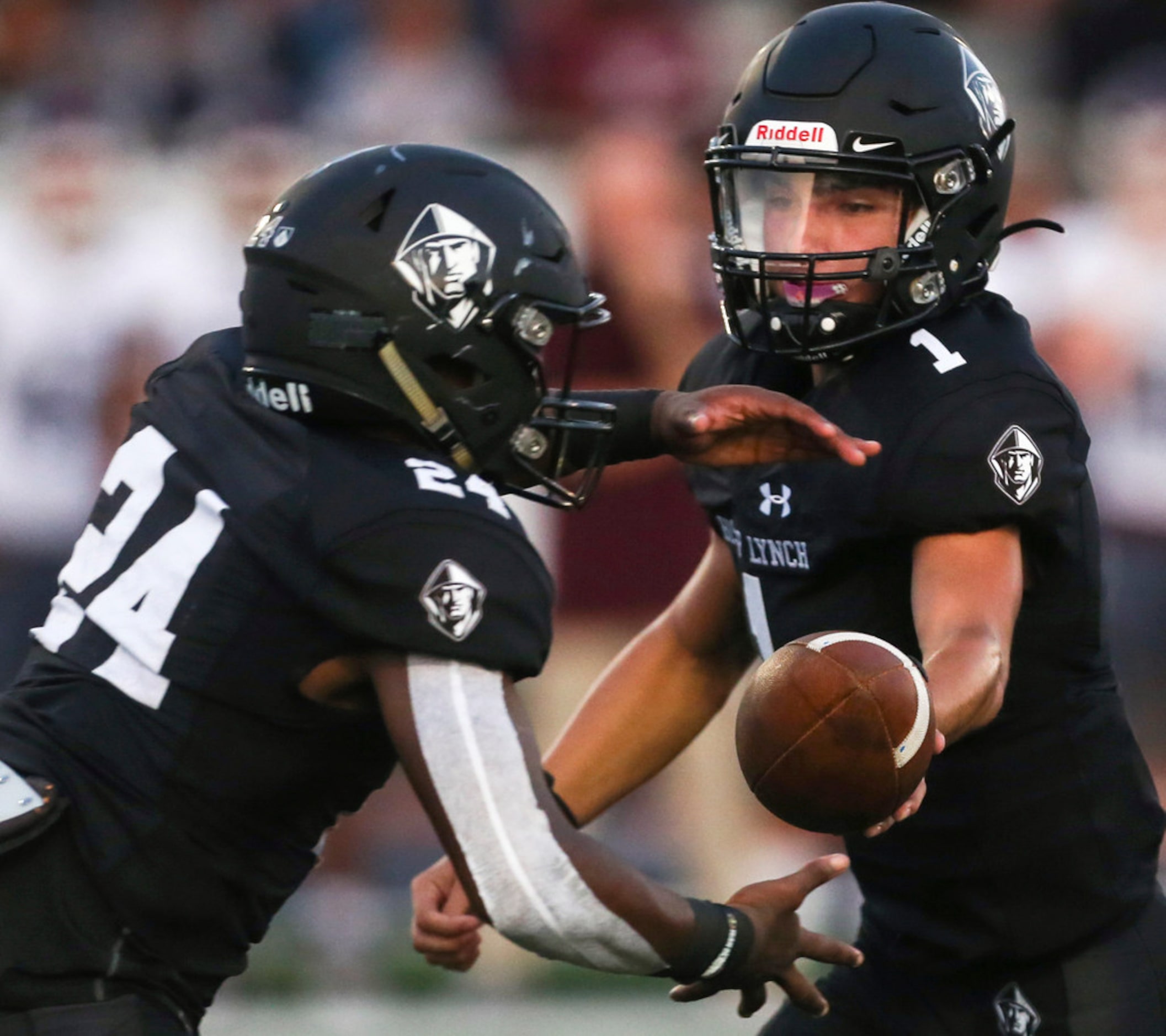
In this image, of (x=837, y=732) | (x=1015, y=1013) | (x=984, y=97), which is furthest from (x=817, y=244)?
(x=1015, y=1013)

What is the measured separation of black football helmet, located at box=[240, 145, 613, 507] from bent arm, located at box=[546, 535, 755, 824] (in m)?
0.81

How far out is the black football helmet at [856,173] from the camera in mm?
3115

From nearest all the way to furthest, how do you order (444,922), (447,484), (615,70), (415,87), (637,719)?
(447,484) < (444,922) < (637,719) < (615,70) < (415,87)

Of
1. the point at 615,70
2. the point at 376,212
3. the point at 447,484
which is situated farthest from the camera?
the point at 615,70

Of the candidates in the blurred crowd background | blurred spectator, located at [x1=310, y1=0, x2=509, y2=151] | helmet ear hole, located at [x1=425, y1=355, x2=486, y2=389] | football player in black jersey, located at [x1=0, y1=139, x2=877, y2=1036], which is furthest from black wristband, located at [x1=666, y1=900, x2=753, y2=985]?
blurred spectator, located at [x1=310, y1=0, x2=509, y2=151]

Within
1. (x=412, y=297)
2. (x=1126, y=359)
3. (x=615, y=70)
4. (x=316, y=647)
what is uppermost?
(x=412, y=297)

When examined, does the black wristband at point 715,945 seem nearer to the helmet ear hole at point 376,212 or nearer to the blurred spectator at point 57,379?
the helmet ear hole at point 376,212

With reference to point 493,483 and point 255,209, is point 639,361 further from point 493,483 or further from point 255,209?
point 493,483

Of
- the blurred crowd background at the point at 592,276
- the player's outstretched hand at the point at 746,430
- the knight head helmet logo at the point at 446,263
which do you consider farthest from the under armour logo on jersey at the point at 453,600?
the blurred crowd background at the point at 592,276

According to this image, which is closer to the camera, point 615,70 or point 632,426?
point 632,426

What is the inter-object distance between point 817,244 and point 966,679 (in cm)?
78

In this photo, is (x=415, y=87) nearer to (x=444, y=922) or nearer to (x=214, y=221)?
(x=214, y=221)

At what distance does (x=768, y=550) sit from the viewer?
314cm

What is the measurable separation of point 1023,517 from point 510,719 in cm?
82
